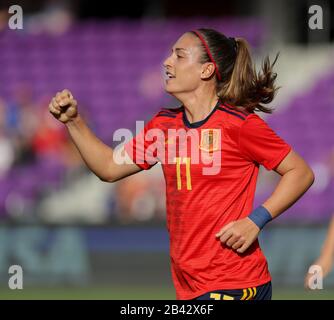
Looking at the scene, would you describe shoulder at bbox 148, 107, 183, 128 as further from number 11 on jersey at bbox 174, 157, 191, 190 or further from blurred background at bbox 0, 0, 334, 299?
blurred background at bbox 0, 0, 334, 299

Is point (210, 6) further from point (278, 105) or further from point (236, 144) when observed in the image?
point (236, 144)

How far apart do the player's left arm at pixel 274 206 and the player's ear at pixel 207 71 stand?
68 centimetres

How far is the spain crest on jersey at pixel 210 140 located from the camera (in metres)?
4.91

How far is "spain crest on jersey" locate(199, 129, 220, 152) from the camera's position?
4.91 meters

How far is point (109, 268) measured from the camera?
11367 mm

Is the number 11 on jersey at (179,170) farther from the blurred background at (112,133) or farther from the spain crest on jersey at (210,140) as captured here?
the blurred background at (112,133)

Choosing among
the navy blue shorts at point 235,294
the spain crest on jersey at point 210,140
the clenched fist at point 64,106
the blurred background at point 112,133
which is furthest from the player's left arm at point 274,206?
the blurred background at point 112,133

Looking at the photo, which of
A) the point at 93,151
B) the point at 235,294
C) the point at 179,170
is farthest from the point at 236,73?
the point at 235,294

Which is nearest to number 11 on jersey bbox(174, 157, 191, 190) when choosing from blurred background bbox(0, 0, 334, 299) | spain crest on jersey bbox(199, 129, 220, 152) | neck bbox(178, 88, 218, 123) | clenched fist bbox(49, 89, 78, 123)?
spain crest on jersey bbox(199, 129, 220, 152)

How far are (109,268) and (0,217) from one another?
2.32 meters

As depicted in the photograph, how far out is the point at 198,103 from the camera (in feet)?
16.7

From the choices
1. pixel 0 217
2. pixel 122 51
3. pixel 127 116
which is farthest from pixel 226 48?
pixel 122 51

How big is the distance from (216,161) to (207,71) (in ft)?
1.84

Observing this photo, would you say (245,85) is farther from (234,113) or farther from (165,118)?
(165,118)
